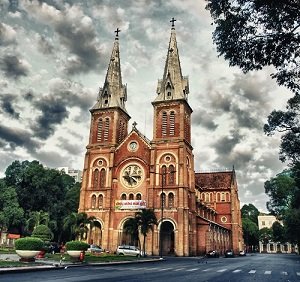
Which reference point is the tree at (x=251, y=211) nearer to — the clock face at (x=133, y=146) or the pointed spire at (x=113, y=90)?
the pointed spire at (x=113, y=90)

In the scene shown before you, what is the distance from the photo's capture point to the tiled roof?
244 feet

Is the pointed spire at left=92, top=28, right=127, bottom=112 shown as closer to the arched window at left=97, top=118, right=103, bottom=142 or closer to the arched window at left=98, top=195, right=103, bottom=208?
the arched window at left=97, top=118, right=103, bottom=142

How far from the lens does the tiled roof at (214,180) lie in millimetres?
74500

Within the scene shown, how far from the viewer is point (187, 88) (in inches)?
2254

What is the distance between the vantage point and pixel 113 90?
60.2 meters

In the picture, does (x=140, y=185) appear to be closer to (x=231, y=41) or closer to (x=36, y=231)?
(x=36, y=231)

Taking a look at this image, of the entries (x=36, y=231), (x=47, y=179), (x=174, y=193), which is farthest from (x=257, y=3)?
(x=47, y=179)

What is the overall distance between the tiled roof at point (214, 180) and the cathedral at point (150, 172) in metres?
14.3

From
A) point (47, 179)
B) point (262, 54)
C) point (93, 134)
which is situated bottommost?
point (262, 54)

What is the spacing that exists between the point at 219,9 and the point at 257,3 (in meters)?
1.69

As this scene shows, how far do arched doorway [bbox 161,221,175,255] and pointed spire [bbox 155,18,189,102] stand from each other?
1926cm

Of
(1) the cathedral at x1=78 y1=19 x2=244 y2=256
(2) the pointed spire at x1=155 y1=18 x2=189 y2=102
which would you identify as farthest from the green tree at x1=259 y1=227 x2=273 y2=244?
(2) the pointed spire at x1=155 y1=18 x2=189 y2=102

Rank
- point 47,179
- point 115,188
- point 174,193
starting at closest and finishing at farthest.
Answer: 1. point 174,193
2. point 115,188
3. point 47,179

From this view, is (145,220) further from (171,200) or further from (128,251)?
(171,200)
